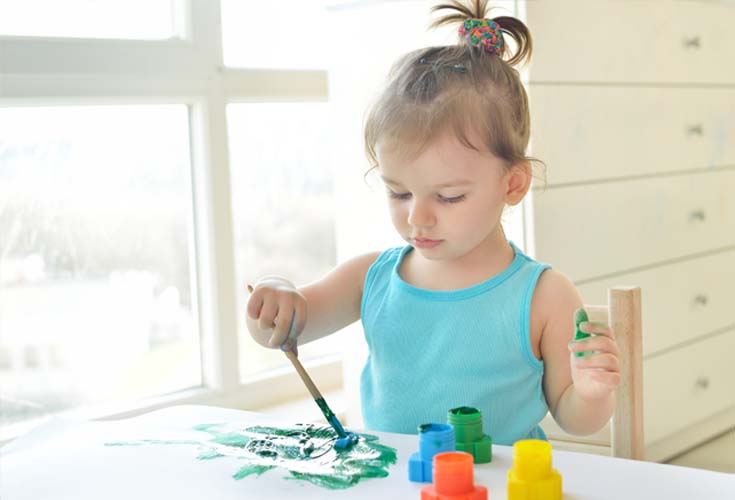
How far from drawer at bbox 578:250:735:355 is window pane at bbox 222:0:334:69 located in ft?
2.62

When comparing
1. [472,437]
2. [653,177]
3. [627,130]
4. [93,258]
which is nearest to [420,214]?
[472,437]

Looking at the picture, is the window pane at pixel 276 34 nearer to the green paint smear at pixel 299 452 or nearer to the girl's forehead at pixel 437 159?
the girl's forehead at pixel 437 159

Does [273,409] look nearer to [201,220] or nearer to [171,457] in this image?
[201,220]

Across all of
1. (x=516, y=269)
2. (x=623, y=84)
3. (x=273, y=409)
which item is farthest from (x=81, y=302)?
(x=623, y=84)

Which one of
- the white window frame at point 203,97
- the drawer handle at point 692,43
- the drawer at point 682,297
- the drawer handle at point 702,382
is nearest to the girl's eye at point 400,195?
the white window frame at point 203,97

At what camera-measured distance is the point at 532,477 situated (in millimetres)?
736

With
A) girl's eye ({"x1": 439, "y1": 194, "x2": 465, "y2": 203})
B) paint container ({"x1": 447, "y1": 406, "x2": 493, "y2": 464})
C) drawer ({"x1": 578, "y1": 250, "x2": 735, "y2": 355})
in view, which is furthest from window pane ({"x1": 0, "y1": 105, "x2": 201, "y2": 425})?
paint container ({"x1": 447, "y1": 406, "x2": 493, "y2": 464})

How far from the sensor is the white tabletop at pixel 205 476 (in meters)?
0.79

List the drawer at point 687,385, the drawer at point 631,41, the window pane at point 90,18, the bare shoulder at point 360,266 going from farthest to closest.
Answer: the drawer at point 687,385 < the drawer at point 631,41 < the window pane at point 90,18 < the bare shoulder at point 360,266

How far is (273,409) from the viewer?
2.02 metres

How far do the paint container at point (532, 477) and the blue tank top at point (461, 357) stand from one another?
0.99 feet

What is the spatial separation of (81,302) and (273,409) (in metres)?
0.48

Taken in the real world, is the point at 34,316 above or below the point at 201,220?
below

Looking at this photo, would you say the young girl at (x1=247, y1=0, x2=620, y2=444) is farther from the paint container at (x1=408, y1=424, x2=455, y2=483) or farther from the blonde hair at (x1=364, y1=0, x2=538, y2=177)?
the paint container at (x1=408, y1=424, x2=455, y2=483)
